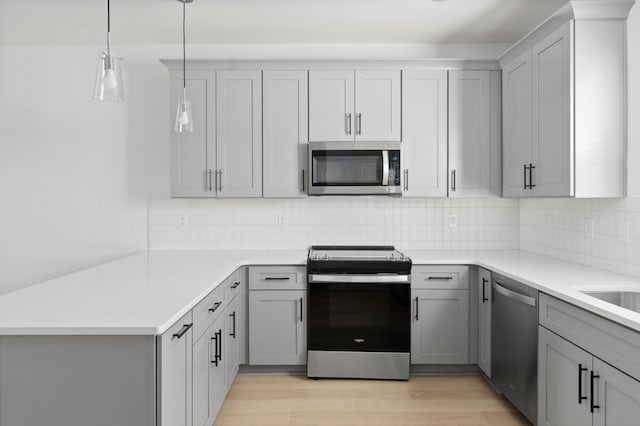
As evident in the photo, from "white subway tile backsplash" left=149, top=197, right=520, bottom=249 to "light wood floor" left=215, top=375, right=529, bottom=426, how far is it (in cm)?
111

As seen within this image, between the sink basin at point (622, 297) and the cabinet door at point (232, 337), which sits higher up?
the sink basin at point (622, 297)

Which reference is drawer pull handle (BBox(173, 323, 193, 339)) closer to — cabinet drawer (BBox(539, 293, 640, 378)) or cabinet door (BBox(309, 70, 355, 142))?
cabinet drawer (BBox(539, 293, 640, 378))

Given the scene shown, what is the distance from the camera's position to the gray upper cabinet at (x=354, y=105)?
3494 mm

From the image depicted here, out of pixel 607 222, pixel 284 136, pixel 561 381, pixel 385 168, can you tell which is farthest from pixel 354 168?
pixel 561 381

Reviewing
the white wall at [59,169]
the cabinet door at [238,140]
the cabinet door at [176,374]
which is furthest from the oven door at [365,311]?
the white wall at [59,169]

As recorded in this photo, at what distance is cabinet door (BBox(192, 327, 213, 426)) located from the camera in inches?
80.7

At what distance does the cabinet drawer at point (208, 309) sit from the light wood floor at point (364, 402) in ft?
2.30

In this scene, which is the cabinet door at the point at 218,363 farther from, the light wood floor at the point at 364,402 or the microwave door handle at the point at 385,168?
the microwave door handle at the point at 385,168

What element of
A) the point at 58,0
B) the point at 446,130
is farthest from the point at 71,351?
the point at 446,130

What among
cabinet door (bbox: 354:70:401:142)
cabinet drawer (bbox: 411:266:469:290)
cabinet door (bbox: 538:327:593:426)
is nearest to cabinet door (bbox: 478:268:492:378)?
cabinet drawer (bbox: 411:266:469:290)

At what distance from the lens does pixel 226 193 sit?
11.5 ft

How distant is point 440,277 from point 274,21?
7.20ft

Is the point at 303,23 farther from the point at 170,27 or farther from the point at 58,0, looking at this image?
the point at 58,0

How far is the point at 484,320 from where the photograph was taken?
10.3 feet
